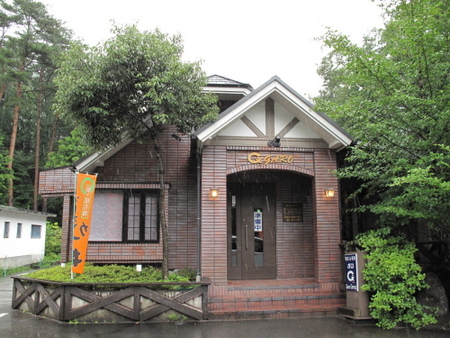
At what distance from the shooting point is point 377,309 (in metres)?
7.52

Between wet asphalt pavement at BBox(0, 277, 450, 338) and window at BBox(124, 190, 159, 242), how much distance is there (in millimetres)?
2870

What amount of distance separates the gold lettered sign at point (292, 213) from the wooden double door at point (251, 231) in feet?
1.04

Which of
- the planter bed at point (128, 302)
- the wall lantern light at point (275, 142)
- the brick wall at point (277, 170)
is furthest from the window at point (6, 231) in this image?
the wall lantern light at point (275, 142)

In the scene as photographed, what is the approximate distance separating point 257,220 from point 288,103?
11.6 ft

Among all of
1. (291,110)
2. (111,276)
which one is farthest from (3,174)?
(291,110)

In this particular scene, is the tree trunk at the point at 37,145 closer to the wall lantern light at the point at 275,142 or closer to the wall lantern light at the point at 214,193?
the wall lantern light at the point at 214,193

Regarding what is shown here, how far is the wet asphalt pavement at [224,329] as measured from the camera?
6.97 meters

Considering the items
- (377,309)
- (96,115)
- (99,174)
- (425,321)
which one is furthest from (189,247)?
(425,321)

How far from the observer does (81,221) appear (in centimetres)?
842

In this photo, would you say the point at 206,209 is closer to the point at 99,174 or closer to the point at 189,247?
the point at 189,247

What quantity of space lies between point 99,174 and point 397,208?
765 centimetres

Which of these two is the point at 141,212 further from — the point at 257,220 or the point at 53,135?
the point at 53,135

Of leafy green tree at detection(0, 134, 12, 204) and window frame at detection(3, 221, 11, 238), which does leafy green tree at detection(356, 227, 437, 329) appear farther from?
leafy green tree at detection(0, 134, 12, 204)

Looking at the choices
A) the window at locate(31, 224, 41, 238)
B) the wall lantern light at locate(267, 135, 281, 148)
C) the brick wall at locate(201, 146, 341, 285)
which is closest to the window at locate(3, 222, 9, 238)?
the window at locate(31, 224, 41, 238)
